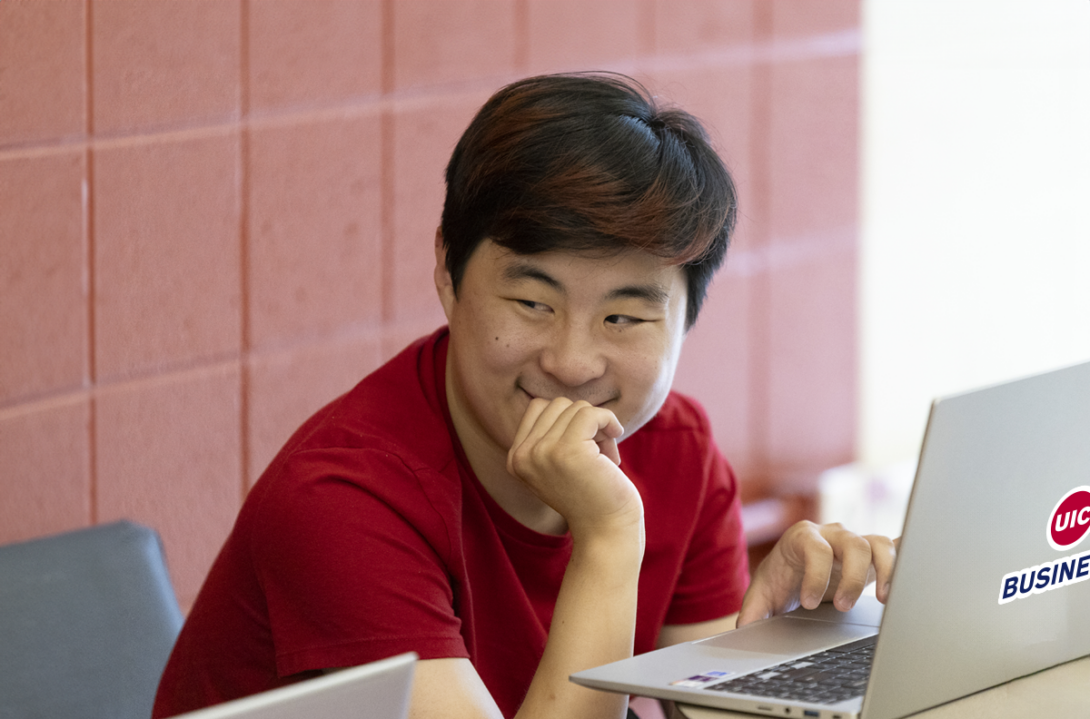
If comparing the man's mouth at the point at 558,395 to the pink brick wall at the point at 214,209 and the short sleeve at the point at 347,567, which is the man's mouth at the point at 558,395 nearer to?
the short sleeve at the point at 347,567

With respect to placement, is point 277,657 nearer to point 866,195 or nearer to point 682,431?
point 682,431

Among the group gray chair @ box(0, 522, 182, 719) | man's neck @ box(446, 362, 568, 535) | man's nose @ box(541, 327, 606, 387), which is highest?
man's nose @ box(541, 327, 606, 387)

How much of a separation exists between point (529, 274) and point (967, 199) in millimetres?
2232

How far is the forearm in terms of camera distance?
1.20m

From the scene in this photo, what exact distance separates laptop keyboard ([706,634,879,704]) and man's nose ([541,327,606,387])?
0.35m

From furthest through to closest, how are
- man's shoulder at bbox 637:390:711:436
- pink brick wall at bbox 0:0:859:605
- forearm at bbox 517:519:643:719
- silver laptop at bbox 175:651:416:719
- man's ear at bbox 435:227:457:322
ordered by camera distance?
pink brick wall at bbox 0:0:859:605 < man's shoulder at bbox 637:390:711:436 < man's ear at bbox 435:227:457:322 < forearm at bbox 517:519:643:719 < silver laptop at bbox 175:651:416:719

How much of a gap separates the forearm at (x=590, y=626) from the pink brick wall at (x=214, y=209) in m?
0.96

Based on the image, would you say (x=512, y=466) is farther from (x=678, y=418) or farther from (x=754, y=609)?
(x=678, y=418)

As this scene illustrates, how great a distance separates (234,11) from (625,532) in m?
1.15

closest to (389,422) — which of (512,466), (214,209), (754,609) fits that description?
(512,466)

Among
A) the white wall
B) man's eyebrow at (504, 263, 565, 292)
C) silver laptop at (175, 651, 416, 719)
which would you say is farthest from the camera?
the white wall

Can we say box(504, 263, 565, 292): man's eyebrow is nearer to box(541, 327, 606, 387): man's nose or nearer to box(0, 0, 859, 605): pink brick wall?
box(541, 327, 606, 387): man's nose

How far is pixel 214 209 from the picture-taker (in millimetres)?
2045

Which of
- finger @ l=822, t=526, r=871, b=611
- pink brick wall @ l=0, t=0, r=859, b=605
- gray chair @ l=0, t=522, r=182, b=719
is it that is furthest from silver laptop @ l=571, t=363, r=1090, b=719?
pink brick wall @ l=0, t=0, r=859, b=605
